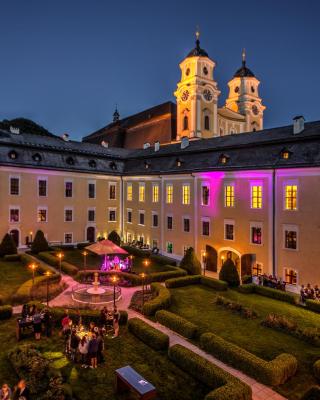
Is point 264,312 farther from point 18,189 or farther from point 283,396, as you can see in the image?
point 18,189

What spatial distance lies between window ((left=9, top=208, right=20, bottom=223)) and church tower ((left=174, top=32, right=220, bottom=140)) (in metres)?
32.8

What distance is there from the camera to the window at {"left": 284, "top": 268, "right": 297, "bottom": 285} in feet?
84.1

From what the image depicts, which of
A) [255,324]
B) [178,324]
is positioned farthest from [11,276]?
[255,324]

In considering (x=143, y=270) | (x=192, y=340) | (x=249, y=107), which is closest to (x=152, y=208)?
(x=143, y=270)

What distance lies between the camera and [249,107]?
72688mm

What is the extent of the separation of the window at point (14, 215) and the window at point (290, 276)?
28000 mm

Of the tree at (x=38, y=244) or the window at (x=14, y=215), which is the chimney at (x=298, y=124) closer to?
the tree at (x=38, y=244)

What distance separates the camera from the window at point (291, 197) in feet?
84.3

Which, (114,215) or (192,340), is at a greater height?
(114,215)

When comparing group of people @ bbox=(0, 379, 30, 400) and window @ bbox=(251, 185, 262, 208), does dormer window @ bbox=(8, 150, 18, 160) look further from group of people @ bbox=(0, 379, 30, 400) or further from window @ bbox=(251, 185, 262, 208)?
group of people @ bbox=(0, 379, 30, 400)

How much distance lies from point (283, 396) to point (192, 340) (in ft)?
16.9

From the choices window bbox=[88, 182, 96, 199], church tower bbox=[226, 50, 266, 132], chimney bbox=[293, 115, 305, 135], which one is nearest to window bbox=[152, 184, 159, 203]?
window bbox=[88, 182, 96, 199]

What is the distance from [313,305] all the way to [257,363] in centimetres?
1029

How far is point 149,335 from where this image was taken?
14.9 m
